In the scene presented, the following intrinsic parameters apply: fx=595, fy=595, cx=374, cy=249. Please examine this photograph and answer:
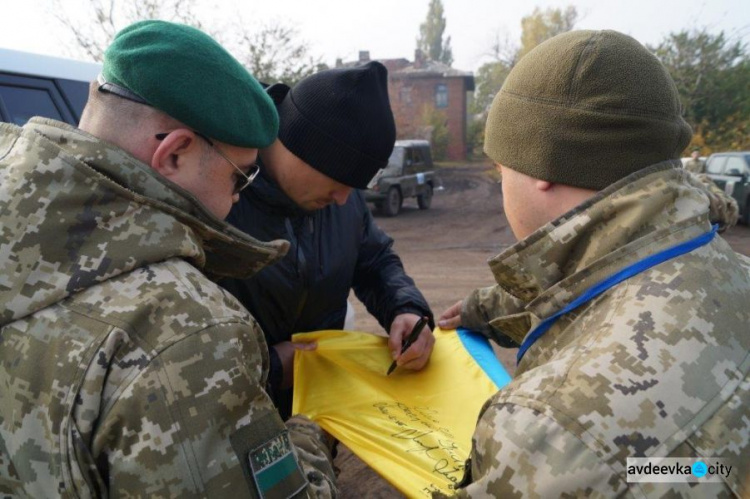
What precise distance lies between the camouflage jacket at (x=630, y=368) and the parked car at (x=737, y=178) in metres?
13.5

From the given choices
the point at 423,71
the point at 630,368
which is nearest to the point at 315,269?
the point at 630,368

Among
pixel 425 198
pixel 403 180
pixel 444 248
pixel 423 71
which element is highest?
pixel 444 248

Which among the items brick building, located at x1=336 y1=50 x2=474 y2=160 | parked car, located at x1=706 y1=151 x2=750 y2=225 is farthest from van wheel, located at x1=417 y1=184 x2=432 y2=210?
brick building, located at x1=336 y1=50 x2=474 y2=160

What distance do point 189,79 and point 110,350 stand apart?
1.98ft

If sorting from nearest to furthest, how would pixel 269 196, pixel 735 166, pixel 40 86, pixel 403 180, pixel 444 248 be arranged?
pixel 269 196, pixel 40 86, pixel 444 248, pixel 735 166, pixel 403 180

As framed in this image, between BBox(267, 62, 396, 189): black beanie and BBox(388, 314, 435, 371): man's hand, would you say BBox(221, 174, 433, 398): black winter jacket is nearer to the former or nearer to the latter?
BBox(388, 314, 435, 371): man's hand

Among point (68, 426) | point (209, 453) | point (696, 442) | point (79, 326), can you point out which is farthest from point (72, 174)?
point (696, 442)

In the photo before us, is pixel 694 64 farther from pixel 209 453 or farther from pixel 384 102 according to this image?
pixel 209 453

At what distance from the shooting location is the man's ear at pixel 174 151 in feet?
4.24

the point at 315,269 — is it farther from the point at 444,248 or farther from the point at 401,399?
the point at 444,248

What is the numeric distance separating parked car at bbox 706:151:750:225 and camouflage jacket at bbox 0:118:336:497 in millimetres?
14101

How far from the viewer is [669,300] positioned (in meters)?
1.16

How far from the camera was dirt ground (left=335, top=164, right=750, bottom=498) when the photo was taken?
3635mm

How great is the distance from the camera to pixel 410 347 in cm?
258
